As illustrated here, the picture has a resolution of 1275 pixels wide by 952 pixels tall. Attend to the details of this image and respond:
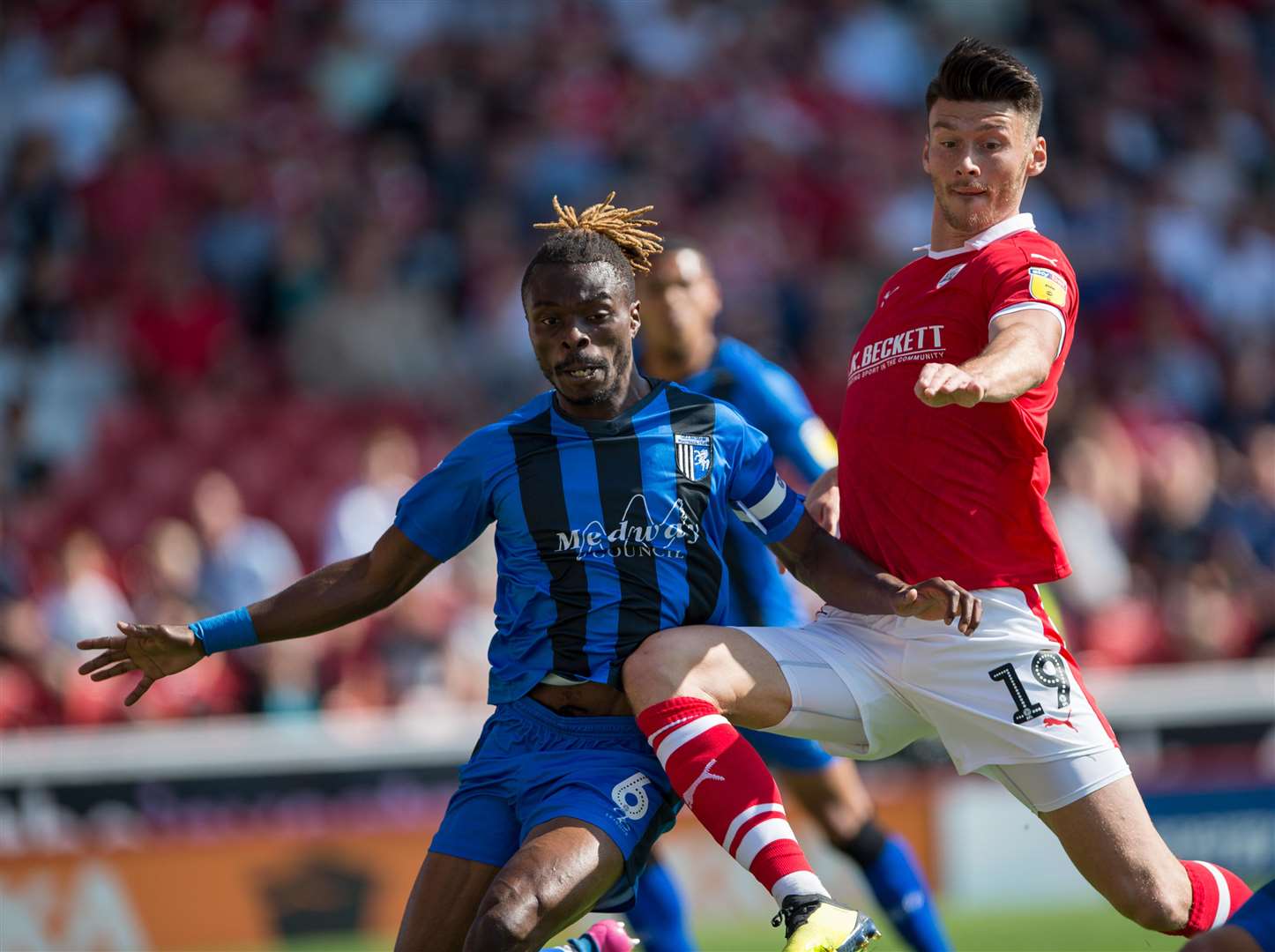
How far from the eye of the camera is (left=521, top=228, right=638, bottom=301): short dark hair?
4.51 meters

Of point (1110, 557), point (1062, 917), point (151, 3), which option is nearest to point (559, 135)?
point (151, 3)

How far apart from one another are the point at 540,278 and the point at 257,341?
752 cm

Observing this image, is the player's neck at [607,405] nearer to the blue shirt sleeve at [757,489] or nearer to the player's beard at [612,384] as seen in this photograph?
the player's beard at [612,384]

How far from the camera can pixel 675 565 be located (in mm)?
4582

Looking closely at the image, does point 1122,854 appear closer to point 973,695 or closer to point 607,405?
point 973,695

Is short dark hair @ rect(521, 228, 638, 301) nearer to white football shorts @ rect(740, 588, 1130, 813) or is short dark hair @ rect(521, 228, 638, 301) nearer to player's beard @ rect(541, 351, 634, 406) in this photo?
player's beard @ rect(541, 351, 634, 406)

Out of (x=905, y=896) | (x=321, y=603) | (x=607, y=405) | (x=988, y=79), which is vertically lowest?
(x=905, y=896)

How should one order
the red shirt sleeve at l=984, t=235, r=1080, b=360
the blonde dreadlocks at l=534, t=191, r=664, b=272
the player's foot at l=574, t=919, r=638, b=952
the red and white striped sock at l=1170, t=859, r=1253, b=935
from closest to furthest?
the red shirt sleeve at l=984, t=235, r=1080, b=360, the red and white striped sock at l=1170, t=859, r=1253, b=935, the blonde dreadlocks at l=534, t=191, r=664, b=272, the player's foot at l=574, t=919, r=638, b=952

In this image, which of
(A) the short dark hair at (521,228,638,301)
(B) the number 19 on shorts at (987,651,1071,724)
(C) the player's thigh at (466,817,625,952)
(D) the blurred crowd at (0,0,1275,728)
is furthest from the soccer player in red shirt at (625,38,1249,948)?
(D) the blurred crowd at (0,0,1275,728)

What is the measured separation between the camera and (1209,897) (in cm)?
452

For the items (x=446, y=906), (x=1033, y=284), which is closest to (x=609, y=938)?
(x=446, y=906)

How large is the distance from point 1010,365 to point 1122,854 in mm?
1288

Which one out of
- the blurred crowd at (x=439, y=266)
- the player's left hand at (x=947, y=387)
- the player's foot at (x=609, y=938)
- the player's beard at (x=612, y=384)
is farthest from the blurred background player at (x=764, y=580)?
the blurred crowd at (x=439, y=266)

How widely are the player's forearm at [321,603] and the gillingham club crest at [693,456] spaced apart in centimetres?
84
